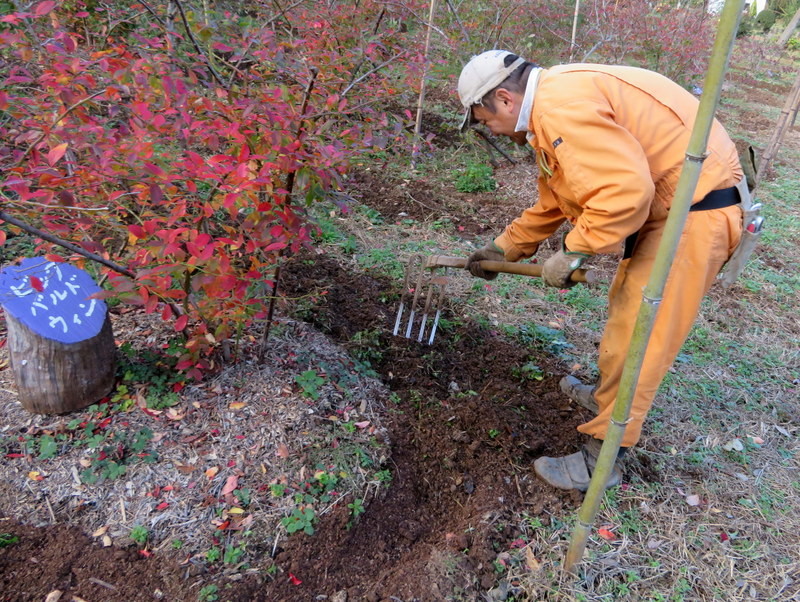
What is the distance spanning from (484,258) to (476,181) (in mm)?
3282

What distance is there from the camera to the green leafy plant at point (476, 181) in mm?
5871

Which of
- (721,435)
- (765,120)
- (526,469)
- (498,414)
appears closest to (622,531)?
(526,469)

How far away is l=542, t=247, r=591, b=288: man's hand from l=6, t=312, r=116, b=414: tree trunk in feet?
6.51

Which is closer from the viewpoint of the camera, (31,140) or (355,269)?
(31,140)

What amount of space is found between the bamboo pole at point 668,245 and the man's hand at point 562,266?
584 millimetres

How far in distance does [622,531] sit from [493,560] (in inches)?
23.8

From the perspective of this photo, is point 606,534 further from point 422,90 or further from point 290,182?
point 422,90

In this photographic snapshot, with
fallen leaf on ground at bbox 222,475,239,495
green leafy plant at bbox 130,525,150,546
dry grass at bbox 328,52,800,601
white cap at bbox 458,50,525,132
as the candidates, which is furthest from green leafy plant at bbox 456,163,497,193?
green leafy plant at bbox 130,525,150,546

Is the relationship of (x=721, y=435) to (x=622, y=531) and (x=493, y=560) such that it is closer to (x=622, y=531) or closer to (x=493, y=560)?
(x=622, y=531)

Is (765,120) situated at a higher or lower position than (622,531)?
higher

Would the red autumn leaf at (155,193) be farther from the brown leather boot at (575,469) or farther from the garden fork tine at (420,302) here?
the brown leather boot at (575,469)

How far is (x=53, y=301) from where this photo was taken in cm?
229

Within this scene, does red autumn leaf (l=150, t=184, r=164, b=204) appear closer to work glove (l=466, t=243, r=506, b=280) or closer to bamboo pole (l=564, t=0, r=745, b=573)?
work glove (l=466, t=243, r=506, b=280)

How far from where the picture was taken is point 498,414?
9.19 ft
